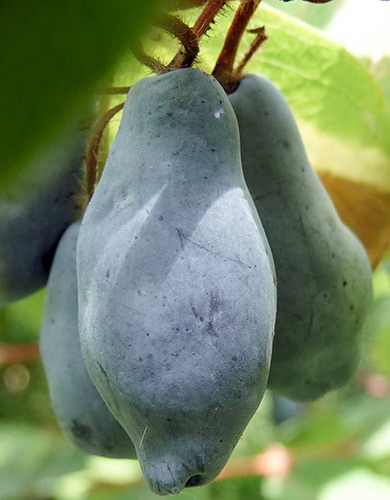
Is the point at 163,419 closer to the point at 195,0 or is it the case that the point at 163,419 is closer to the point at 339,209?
the point at 195,0

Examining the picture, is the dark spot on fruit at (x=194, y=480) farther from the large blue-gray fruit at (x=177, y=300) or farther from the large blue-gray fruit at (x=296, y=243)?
the large blue-gray fruit at (x=296, y=243)

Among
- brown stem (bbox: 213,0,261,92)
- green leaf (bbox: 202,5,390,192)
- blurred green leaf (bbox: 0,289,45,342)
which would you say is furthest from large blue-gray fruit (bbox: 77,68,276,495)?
blurred green leaf (bbox: 0,289,45,342)

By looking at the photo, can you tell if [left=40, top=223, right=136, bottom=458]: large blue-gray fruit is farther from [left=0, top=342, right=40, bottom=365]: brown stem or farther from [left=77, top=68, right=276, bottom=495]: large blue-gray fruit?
[left=0, top=342, right=40, bottom=365]: brown stem

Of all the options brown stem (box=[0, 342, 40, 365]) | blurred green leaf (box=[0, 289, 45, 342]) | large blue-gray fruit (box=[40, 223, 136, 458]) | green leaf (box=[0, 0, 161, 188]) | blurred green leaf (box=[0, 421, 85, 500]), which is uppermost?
green leaf (box=[0, 0, 161, 188])

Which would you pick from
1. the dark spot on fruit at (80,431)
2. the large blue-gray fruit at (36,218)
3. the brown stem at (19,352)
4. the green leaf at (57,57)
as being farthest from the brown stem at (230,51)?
the brown stem at (19,352)

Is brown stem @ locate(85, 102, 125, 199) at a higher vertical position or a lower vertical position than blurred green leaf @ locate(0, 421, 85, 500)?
higher

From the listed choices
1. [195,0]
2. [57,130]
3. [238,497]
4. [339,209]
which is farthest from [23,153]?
[238,497]
